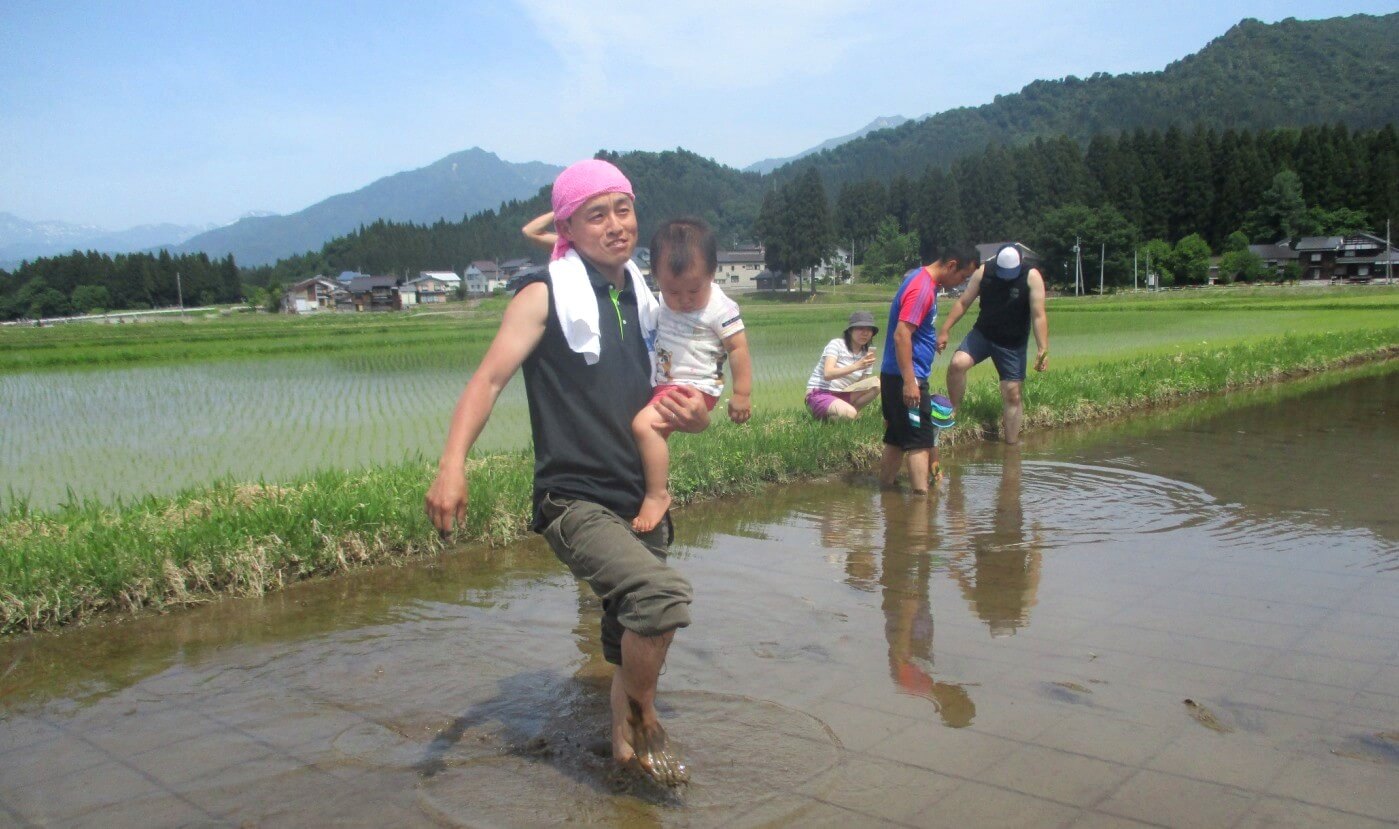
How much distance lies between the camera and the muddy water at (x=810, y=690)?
8.27 feet

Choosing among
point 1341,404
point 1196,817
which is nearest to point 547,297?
point 1196,817

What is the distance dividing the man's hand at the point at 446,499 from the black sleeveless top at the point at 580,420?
23 cm

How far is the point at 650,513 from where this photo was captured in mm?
2770

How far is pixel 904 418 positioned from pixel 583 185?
13.3 feet

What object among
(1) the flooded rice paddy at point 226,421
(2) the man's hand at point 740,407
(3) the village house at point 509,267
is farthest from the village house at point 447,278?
(2) the man's hand at point 740,407

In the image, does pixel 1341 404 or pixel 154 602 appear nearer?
pixel 154 602

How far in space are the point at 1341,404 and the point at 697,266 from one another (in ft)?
34.8

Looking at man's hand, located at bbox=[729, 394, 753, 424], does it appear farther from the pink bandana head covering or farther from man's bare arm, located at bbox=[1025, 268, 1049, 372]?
man's bare arm, located at bbox=[1025, 268, 1049, 372]

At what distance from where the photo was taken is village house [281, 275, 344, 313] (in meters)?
83.5

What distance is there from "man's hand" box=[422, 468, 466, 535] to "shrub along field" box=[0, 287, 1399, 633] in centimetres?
243

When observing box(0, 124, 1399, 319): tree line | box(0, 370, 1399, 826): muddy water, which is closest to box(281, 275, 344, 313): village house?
box(0, 124, 1399, 319): tree line

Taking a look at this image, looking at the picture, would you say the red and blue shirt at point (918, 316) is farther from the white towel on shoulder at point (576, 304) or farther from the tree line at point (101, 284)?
the tree line at point (101, 284)

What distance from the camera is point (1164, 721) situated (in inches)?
114

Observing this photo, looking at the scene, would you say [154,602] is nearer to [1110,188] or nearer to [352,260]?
[1110,188]
